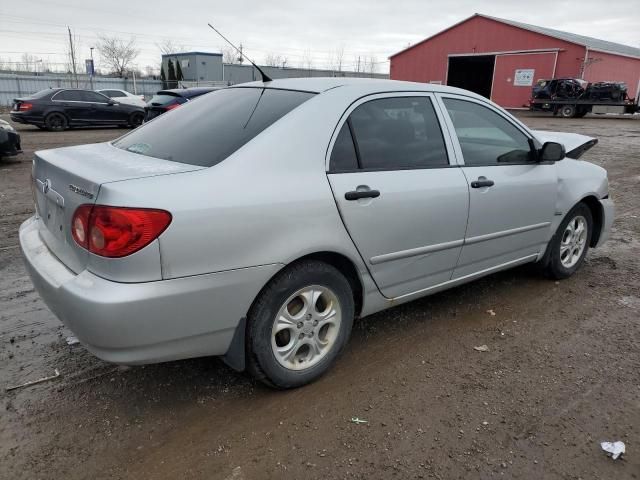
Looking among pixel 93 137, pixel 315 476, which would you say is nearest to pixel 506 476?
pixel 315 476

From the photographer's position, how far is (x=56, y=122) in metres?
16.9

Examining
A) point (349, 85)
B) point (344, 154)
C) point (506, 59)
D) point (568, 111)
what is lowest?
point (568, 111)

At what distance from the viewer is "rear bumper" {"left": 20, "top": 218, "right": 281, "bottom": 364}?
2.23m

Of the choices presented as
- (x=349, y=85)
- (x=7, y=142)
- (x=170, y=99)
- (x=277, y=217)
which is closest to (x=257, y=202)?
(x=277, y=217)

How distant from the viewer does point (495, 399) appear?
2.87 m

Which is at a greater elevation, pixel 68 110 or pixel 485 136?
pixel 485 136

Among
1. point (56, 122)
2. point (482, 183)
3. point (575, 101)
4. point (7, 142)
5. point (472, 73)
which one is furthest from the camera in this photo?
point (472, 73)

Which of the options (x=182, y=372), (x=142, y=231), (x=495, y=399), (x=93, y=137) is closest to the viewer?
(x=142, y=231)

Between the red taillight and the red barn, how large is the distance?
3259 cm

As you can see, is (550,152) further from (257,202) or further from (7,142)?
(7,142)

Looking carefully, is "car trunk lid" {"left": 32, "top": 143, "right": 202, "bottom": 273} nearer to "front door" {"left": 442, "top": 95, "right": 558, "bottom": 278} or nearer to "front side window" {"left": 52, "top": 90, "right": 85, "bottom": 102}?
"front door" {"left": 442, "top": 95, "right": 558, "bottom": 278}

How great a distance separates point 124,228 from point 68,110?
17040 mm

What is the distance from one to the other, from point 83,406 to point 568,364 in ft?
9.46

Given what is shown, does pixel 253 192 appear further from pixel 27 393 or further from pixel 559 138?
pixel 559 138
